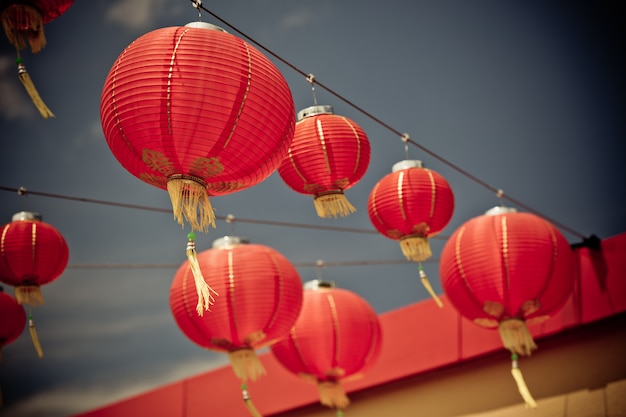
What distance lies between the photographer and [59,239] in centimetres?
336

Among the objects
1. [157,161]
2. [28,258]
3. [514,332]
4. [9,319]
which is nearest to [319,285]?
[514,332]

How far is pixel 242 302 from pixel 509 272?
1094 mm

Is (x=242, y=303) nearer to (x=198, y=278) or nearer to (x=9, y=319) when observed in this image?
(x=198, y=278)

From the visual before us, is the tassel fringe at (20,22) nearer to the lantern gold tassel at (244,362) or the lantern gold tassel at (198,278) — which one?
the lantern gold tassel at (198,278)

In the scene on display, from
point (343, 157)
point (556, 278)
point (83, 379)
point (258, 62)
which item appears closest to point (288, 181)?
point (343, 157)

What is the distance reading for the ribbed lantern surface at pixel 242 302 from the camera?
→ 2.67m

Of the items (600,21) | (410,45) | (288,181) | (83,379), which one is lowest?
(83,379)

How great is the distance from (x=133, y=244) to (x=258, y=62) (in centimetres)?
449

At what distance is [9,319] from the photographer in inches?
143

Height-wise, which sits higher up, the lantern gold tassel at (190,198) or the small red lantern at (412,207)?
the small red lantern at (412,207)

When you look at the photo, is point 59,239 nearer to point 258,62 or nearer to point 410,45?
point 258,62

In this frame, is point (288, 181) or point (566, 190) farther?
point (566, 190)

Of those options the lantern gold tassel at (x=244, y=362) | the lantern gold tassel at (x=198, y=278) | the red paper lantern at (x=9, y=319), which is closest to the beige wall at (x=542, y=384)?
the lantern gold tassel at (x=244, y=362)

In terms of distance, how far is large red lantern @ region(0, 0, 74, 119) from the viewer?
6.03 ft
